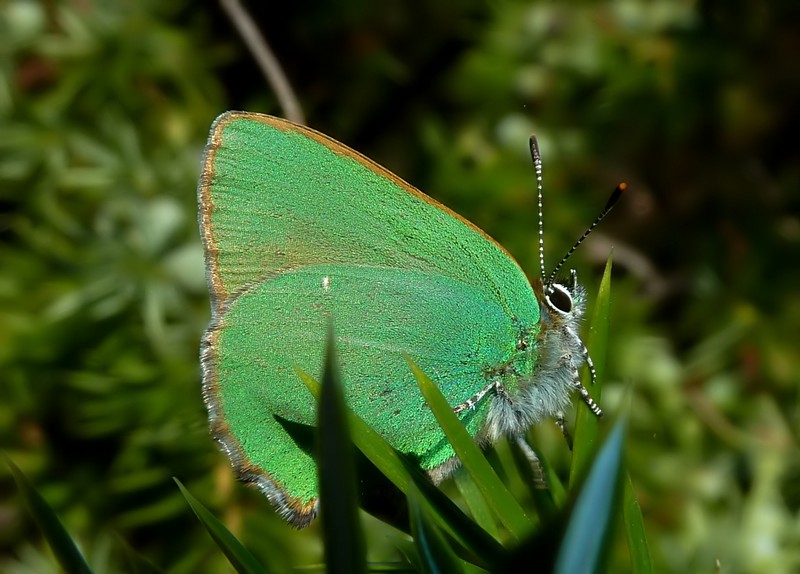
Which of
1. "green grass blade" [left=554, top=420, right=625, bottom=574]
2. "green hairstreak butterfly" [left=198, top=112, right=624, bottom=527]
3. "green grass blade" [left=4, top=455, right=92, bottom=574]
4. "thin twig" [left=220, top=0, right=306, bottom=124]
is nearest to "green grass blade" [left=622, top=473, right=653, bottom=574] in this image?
"green grass blade" [left=554, top=420, right=625, bottom=574]

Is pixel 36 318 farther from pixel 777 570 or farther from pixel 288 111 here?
pixel 777 570

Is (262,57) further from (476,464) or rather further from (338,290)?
(476,464)

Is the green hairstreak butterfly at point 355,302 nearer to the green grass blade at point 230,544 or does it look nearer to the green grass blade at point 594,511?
the green grass blade at point 230,544

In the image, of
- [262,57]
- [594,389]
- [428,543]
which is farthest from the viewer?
[262,57]

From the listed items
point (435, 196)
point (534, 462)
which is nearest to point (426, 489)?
point (534, 462)

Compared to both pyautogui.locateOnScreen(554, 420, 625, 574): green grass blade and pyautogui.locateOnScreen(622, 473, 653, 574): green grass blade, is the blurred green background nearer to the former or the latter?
pyautogui.locateOnScreen(622, 473, 653, 574): green grass blade

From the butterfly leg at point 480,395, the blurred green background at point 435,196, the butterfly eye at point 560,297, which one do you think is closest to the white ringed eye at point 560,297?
the butterfly eye at point 560,297
